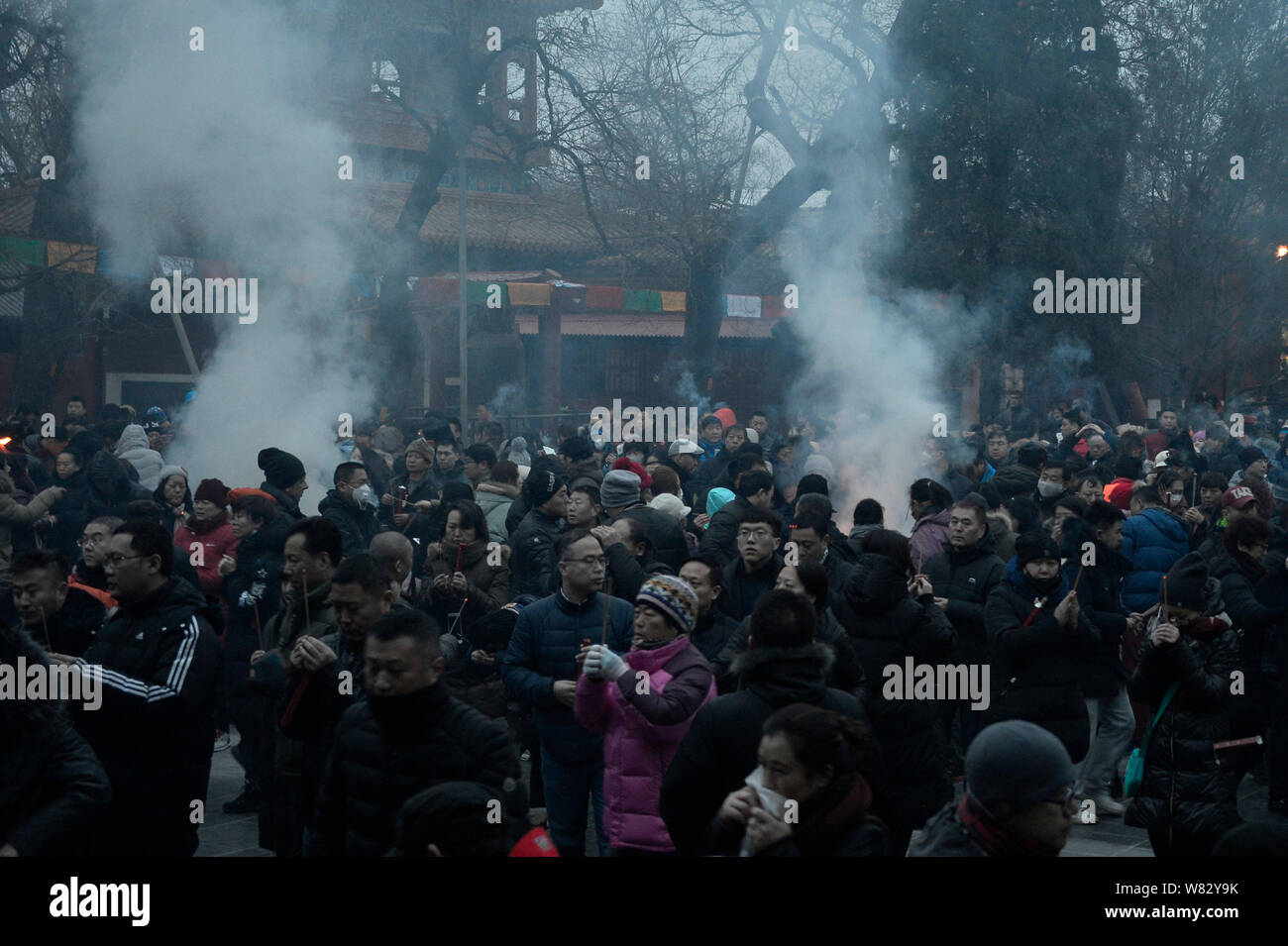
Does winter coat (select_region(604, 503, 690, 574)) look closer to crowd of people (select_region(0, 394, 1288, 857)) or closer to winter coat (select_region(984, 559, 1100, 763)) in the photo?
crowd of people (select_region(0, 394, 1288, 857))

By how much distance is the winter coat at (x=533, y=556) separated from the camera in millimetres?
6305

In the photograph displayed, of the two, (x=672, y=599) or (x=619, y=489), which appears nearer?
(x=672, y=599)

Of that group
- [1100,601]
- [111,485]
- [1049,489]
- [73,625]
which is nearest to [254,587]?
[73,625]

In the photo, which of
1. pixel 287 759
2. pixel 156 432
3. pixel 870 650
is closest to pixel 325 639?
pixel 287 759

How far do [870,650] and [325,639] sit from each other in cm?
194

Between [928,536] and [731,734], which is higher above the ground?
[928,536]

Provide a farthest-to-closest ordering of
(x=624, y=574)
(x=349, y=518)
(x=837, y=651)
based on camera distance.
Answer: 1. (x=349, y=518)
2. (x=624, y=574)
3. (x=837, y=651)

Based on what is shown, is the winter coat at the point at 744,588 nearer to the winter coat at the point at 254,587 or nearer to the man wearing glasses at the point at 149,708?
the winter coat at the point at 254,587

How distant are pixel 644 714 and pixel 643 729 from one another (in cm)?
12

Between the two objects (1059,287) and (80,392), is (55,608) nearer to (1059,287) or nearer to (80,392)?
(1059,287)

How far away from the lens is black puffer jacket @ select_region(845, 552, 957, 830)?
14.8 feet

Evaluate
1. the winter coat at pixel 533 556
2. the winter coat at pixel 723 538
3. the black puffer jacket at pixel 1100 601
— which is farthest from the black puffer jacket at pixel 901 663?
the winter coat at pixel 533 556

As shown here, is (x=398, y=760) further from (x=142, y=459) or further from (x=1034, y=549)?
(x=142, y=459)

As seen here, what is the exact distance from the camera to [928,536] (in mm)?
7012
